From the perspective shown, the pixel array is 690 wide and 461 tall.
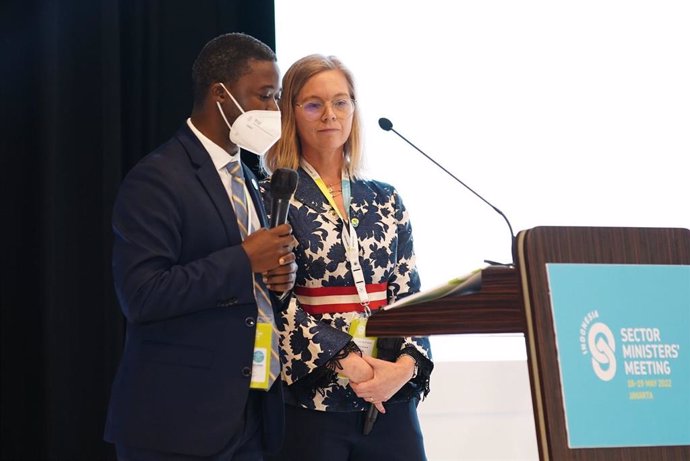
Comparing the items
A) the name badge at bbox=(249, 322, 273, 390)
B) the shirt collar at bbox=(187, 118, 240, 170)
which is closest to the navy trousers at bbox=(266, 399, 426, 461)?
the name badge at bbox=(249, 322, 273, 390)

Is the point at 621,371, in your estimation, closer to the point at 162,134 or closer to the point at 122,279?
the point at 122,279

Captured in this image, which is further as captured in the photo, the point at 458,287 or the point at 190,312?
the point at 190,312

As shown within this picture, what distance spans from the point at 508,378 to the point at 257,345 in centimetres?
169

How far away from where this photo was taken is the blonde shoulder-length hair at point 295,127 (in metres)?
2.40

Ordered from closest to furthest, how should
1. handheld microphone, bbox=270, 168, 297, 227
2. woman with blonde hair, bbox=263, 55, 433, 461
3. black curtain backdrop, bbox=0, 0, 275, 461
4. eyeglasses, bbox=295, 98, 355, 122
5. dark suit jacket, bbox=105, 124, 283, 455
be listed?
dark suit jacket, bbox=105, 124, 283, 455
handheld microphone, bbox=270, 168, 297, 227
woman with blonde hair, bbox=263, 55, 433, 461
eyeglasses, bbox=295, 98, 355, 122
black curtain backdrop, bbox=0, 0, 275, 461

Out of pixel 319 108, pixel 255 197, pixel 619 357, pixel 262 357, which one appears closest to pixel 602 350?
pixel 619 357

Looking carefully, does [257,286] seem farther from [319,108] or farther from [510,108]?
[510,108]

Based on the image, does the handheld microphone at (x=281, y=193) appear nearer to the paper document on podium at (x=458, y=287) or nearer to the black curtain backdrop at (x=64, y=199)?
the paper document on podium at (x=458, y=287)

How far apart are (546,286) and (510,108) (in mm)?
2530

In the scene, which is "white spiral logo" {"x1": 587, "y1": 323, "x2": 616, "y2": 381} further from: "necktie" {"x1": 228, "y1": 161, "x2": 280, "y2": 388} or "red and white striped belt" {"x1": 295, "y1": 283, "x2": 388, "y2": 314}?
"red and white striped belt" {"x1": 295, "y1": 283, "x2": 388, "y2": 314}

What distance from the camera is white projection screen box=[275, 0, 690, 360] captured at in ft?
11.0

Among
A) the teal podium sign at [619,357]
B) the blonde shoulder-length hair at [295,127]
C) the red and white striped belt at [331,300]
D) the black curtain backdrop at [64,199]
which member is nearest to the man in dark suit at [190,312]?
the red and white striped belt at [331,300]

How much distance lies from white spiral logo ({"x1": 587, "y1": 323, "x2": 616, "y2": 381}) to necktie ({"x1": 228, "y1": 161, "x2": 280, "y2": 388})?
97 centimetres

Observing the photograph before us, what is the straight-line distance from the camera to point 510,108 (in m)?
3.49
